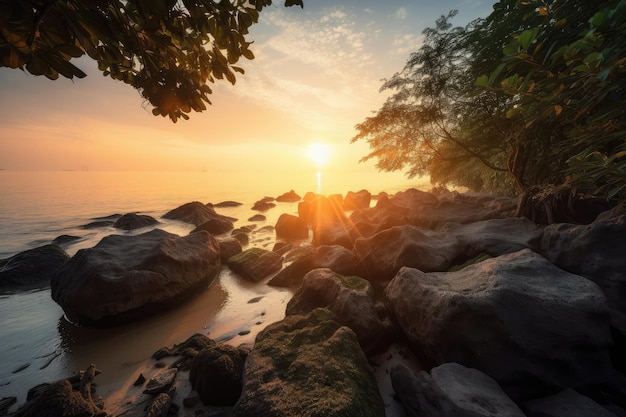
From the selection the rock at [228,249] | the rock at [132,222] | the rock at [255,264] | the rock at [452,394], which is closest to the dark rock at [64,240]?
the rock at [132,222]

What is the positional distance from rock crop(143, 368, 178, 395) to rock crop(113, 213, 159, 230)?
59.5 feet

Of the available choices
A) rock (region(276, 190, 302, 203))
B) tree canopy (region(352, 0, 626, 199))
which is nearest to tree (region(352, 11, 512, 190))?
tree canopy (region(352, 0, 626, 199))

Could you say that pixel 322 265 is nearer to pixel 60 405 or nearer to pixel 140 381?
pixel 140 381

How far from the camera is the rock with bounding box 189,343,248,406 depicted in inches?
129

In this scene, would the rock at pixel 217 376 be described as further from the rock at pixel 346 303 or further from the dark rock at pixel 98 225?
the dark rock at pixel 98 225

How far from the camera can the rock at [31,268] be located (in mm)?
8033

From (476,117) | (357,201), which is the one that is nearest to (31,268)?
(476,117)

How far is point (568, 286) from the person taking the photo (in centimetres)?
356

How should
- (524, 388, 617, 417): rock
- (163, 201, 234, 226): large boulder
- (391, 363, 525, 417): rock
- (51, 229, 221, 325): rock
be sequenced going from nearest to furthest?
(391, 363, 525, 417): rock, (524, 388, 617, 417): rock, (51, 229, 221, 325): rock, (163, 201, 234, 226): large boulder

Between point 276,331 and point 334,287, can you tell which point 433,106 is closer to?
point 334,287

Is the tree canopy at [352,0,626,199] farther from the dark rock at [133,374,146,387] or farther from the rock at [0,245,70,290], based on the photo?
the rock at [0,245,70,290]

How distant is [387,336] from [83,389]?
473 centimetres

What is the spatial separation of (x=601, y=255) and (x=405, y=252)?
10.8ft

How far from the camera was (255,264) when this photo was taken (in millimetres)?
8195
